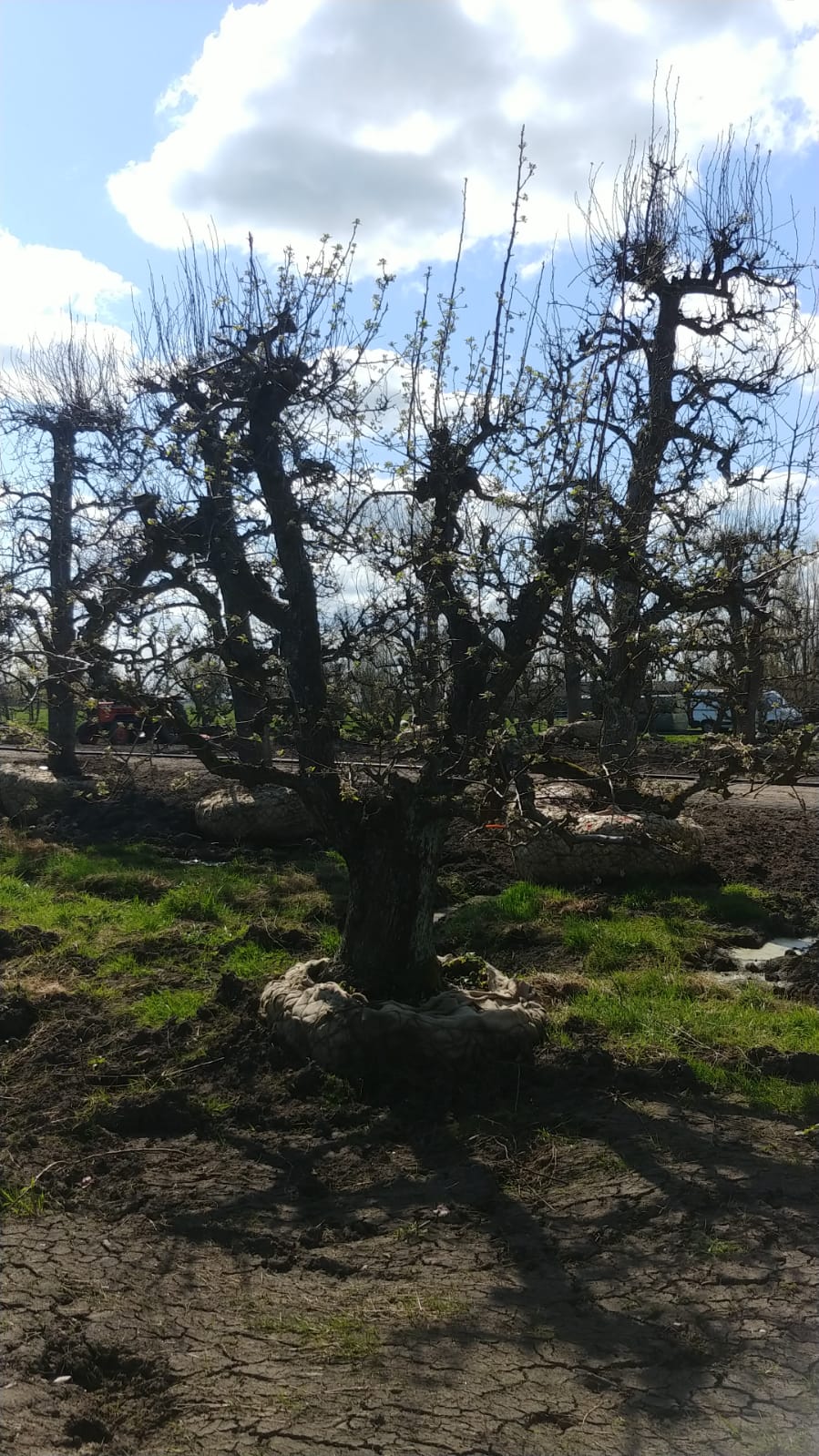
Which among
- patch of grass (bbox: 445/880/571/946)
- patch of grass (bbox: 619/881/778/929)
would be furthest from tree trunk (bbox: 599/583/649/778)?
patch of grass (bbox: 619/881/778/929)

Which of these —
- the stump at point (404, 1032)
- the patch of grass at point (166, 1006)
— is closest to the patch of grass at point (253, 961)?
the patch of grass at point (166, 1006)

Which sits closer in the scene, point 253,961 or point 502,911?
point 253,961

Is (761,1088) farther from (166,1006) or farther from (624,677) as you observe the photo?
(166,1006)

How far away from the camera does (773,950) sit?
748 centimetres

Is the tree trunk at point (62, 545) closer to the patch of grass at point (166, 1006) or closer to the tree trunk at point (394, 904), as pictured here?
the patch of grass at point (166, 1006)

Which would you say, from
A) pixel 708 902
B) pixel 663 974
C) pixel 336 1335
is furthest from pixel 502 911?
pixel 336 1335

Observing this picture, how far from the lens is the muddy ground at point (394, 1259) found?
2795 mm

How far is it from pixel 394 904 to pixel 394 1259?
2.24m

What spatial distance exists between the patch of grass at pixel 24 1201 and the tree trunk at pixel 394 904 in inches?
78.3

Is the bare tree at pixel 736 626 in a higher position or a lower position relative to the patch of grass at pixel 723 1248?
higher

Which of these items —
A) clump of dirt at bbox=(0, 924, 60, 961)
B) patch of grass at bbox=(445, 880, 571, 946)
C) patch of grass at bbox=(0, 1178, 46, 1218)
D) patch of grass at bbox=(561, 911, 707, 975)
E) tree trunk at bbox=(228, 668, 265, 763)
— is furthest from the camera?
patch of grass at bbox=(445, 880, 571, 946)

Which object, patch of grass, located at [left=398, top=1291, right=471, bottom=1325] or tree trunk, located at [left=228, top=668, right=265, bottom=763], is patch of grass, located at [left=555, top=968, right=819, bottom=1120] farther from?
tree trunk, located at [left=228, top=668, right=265, bottom=763]

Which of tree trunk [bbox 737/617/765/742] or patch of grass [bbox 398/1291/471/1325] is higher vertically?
tree trunk [bbox 737/617/765/742]

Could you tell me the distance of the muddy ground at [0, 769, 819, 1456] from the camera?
279 centimetres
